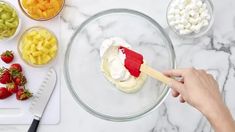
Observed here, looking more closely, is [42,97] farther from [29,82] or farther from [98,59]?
[98,59]

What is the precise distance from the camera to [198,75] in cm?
103

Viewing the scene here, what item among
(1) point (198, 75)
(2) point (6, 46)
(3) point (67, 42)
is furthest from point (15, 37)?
(1) point (198, 75)

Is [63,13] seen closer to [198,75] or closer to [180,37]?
[180,37]

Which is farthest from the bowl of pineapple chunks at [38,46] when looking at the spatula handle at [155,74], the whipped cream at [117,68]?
the spatula handle at [155,74]

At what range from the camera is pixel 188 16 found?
124cm

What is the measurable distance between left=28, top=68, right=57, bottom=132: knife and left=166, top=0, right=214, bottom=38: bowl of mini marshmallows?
34 cm

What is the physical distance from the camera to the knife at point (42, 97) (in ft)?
4.14

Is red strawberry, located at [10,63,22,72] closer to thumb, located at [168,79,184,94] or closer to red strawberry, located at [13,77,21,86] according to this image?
red strawberry, located at [13,77,21,86]

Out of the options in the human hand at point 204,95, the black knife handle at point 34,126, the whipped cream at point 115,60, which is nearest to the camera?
the human hand at point 204,95

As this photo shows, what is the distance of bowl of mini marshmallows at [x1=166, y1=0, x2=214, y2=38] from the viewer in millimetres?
1239

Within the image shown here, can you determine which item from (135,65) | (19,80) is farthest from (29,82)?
(135,65)

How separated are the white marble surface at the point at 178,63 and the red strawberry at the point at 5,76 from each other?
13 cm

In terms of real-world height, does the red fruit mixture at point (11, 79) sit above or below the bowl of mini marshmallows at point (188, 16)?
below

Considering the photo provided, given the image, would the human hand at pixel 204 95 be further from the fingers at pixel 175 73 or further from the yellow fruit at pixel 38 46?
the yellow fruit at pixel 38 46
